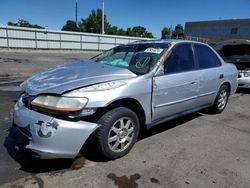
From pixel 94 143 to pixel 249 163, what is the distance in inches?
80.8

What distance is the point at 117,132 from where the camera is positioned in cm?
303

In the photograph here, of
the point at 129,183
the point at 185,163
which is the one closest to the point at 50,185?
the point at 129,183

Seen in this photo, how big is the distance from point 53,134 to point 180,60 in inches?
94.3

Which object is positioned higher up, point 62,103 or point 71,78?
point 71,78

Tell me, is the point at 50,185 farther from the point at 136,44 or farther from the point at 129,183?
the point at 136,44

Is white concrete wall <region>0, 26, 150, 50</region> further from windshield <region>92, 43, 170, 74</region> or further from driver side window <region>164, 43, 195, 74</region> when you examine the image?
driver side window <region>164, 43, 195, 74</region>

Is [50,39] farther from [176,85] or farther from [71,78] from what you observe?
[71,78]

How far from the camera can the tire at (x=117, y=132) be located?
2.84 m

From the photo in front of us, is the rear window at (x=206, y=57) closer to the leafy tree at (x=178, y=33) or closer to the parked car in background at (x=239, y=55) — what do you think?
the parked car in background at (x=239, y=55)

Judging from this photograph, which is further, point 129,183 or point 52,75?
point 52,75

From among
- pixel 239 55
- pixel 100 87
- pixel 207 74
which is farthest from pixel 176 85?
pixel 239 55

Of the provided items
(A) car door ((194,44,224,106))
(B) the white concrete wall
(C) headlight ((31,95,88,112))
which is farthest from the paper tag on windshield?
(B) the white concrete wall

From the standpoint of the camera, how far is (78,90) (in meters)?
2.72

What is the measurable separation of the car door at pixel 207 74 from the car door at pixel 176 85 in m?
0.21
